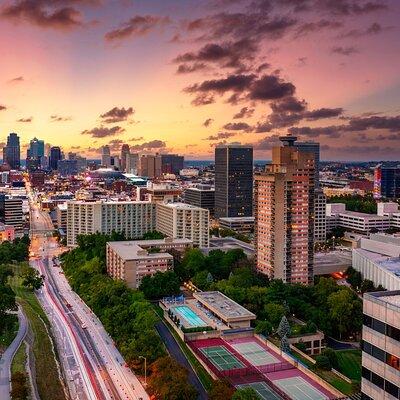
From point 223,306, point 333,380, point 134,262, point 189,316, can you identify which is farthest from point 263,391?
point 134,262

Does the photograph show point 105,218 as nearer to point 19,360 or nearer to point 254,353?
point 19,360

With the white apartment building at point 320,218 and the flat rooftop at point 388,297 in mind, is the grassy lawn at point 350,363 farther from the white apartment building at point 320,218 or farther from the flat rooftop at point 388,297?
the white apartment building at point 320,218

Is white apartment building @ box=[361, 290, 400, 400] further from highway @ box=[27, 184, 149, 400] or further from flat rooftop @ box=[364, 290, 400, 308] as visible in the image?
highway @ box=[27, 184, 149, 400]

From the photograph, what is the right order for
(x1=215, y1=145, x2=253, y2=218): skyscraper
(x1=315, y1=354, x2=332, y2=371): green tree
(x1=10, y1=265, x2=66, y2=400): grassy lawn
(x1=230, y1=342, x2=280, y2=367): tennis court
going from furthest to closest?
1. (x1=215, y1=145, x2=253, y2=218): skyscraper
2. (x1=230, y1=342, x2=280, y2=367): tennis court
3. (x1=315, y1=354, x2=332, y2=371): green tree
4. (x1=10, y1=265, x2=66, y2=400): grassy lawn

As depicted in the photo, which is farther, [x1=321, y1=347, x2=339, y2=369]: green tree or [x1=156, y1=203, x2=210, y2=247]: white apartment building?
[x1=156, y1=203, x2=210, y2=247]: white apartment building

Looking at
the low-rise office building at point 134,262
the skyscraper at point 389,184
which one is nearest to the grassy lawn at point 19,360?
the low-rise office building at point 134,262

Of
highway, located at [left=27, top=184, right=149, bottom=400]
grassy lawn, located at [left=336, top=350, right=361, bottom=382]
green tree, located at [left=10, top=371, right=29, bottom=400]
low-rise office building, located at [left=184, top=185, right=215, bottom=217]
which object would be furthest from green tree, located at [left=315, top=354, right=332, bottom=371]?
low-rise office building, located at [left=184, top=185, right=215, bottom=217]

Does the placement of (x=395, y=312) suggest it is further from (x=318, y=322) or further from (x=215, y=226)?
(x=215, y=226)
